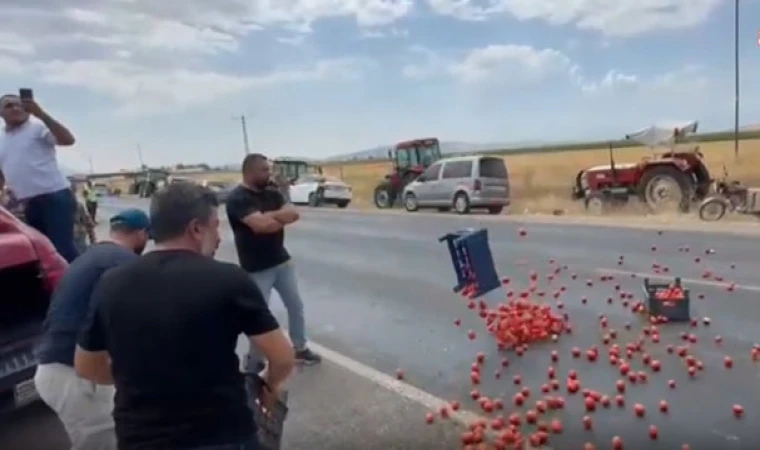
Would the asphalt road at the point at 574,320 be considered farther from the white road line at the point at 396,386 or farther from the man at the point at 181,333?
the man at the point at 181,333

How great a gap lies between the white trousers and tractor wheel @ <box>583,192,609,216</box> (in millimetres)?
20574

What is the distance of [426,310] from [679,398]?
3777 millimetres

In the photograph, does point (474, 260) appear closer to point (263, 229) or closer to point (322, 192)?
point (263, 229)

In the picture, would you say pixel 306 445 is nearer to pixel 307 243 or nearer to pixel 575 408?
pixel 575 408

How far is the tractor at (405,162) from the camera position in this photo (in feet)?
102

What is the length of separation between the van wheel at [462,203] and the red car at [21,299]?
20939 mm

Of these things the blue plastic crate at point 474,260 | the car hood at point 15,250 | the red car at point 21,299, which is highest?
the car hood at point 15,250

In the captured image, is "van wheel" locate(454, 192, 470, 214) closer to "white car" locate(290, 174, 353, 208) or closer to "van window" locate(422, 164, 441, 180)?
"van window" locate(422, 164, 441, 180)

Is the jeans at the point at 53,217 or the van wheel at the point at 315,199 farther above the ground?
the jeans at the point at 53,217

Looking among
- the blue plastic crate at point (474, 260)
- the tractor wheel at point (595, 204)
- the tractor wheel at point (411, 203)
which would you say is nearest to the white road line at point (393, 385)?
the blue plastic crate at point (474, 260)

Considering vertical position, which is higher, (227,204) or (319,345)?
(227,204)

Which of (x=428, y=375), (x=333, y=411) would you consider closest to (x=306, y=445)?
(x=333, y=411)

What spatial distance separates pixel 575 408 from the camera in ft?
17.2

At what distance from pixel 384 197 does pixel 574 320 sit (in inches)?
939
